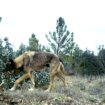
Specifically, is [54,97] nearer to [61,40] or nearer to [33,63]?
[33,63]

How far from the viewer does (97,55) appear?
34.8 m

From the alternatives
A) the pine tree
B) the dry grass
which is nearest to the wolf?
the dry grass

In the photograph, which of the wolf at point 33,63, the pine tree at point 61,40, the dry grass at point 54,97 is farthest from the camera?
the pine tree at point 61,40

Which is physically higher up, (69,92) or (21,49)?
(21,49)

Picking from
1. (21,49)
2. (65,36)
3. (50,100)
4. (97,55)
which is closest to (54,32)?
(65,36)

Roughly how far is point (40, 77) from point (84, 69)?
14.6m

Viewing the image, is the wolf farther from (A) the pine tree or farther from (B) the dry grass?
(A) the pine tree

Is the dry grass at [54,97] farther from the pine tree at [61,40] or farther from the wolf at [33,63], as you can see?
the pine tree at [61,40]

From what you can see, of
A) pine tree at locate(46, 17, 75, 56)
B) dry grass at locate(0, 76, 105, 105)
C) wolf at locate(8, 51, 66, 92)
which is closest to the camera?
dry grass at locate(0, 76, 105, 105)

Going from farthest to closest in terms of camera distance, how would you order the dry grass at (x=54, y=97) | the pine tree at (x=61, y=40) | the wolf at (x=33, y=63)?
the pine tree at (x=61, y=40), the wolf at (x=33, y=63), the dry grass at (x=54, y=97)

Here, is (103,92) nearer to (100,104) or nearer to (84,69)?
(100,104)

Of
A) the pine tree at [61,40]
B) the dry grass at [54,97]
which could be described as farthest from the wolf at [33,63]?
the pine tree at [61,40]

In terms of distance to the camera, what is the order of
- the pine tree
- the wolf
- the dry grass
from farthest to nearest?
1. the pine tree
2. the wolf
3. the dry grass

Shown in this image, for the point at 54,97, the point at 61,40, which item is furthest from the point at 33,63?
the point at 61,40
